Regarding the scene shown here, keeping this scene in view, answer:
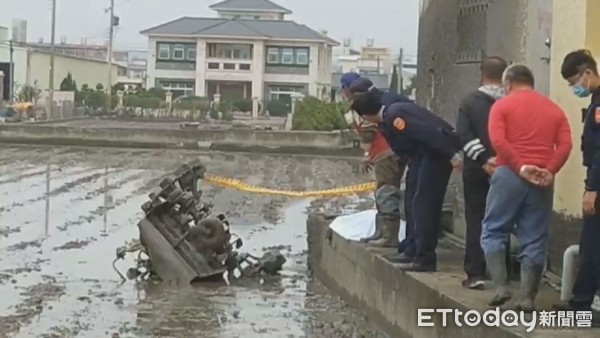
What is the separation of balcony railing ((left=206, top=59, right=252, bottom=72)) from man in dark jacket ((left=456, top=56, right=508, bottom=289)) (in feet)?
256

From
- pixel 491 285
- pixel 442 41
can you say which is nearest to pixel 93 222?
pixel 442 41

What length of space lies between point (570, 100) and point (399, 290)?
178 cm

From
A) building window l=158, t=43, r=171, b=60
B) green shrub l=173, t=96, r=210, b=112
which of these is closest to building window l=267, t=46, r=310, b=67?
building window l=158, t=43, r=171, b=60

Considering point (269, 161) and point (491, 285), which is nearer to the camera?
point (491, 285)

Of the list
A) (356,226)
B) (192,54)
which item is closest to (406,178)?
(356,226)

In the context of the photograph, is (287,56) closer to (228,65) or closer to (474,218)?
(228,65)

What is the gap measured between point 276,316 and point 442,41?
3651 mm

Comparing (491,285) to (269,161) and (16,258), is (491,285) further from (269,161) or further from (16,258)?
(269,161)

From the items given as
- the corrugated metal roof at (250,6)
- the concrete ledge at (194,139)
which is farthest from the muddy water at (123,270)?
the corrugated metal roof at (250,6)

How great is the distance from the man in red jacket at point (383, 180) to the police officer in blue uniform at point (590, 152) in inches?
129

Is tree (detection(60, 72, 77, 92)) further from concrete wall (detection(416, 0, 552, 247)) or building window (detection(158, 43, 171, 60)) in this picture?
concrete wall (detection(416, 0, 552, 247))

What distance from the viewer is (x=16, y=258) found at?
42.9 ft

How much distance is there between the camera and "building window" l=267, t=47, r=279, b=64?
85.4 metres

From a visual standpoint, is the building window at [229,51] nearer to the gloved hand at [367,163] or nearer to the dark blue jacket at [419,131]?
the gloved hand at [367,163]
